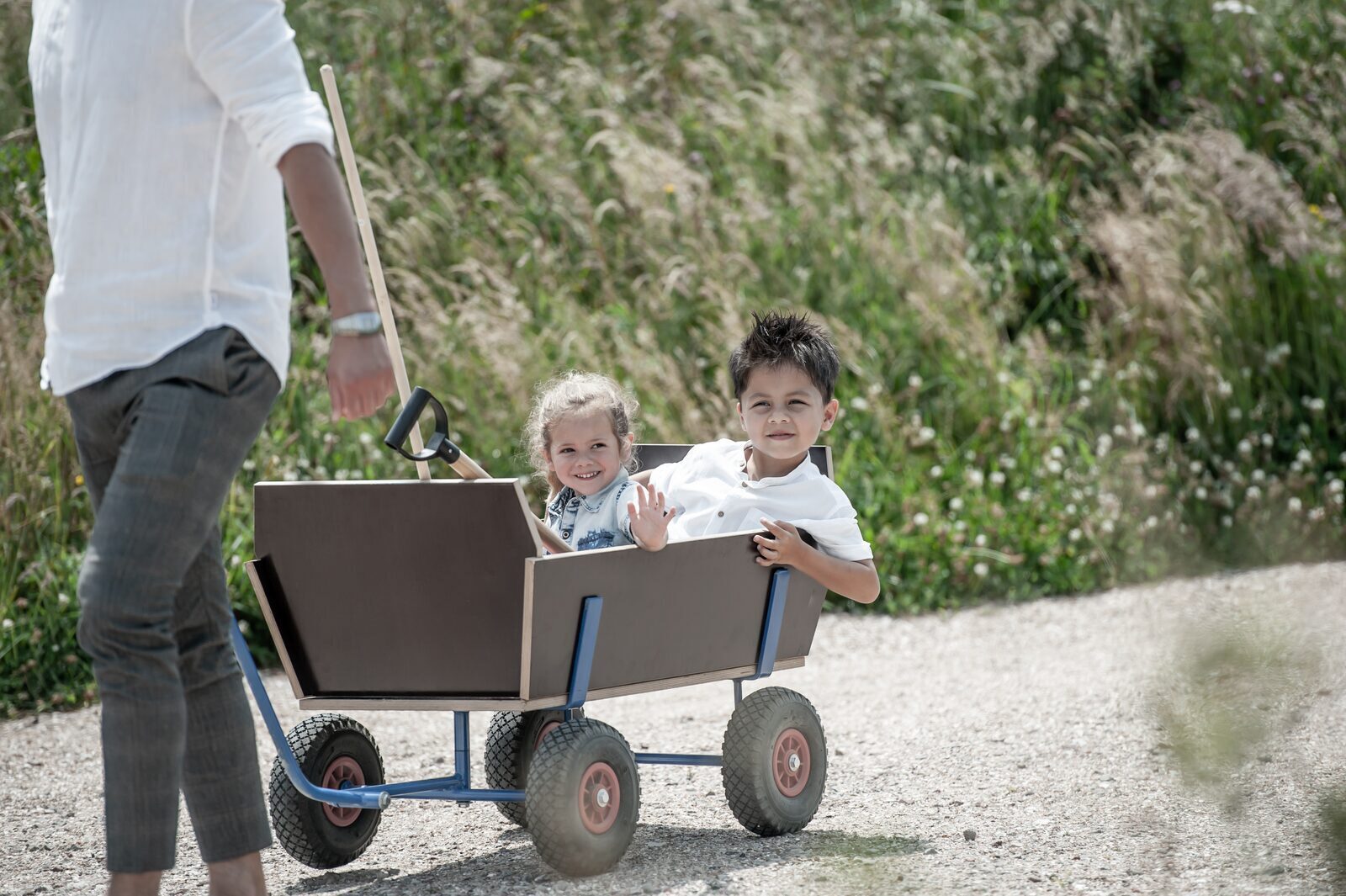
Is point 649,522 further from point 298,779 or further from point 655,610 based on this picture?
point 298,779

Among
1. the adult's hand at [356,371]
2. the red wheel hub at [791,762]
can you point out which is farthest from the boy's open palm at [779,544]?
the adult's hand at [356,371]

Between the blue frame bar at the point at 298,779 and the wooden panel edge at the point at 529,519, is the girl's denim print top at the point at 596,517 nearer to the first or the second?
the wooden panel edge at the point at 529,519

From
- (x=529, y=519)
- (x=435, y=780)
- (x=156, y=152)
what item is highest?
(x=156, y=152)

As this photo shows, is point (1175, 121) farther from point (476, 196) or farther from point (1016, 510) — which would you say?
point (476, 196)

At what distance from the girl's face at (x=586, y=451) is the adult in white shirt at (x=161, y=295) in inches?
46.0

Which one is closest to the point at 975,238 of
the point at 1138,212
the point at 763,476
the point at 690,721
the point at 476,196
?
the point at 1138,212

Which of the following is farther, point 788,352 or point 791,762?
point 788,352

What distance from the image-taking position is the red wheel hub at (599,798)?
9.75 feet

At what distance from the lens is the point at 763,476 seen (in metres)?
3.66

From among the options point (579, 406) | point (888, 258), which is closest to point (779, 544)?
point (579, 406)

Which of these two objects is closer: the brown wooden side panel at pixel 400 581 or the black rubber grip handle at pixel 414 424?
the black rubber grip handle at pixel 414 424

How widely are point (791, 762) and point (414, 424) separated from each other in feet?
3.83

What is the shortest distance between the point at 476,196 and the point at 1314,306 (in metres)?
4.18

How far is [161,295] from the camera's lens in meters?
2.32
